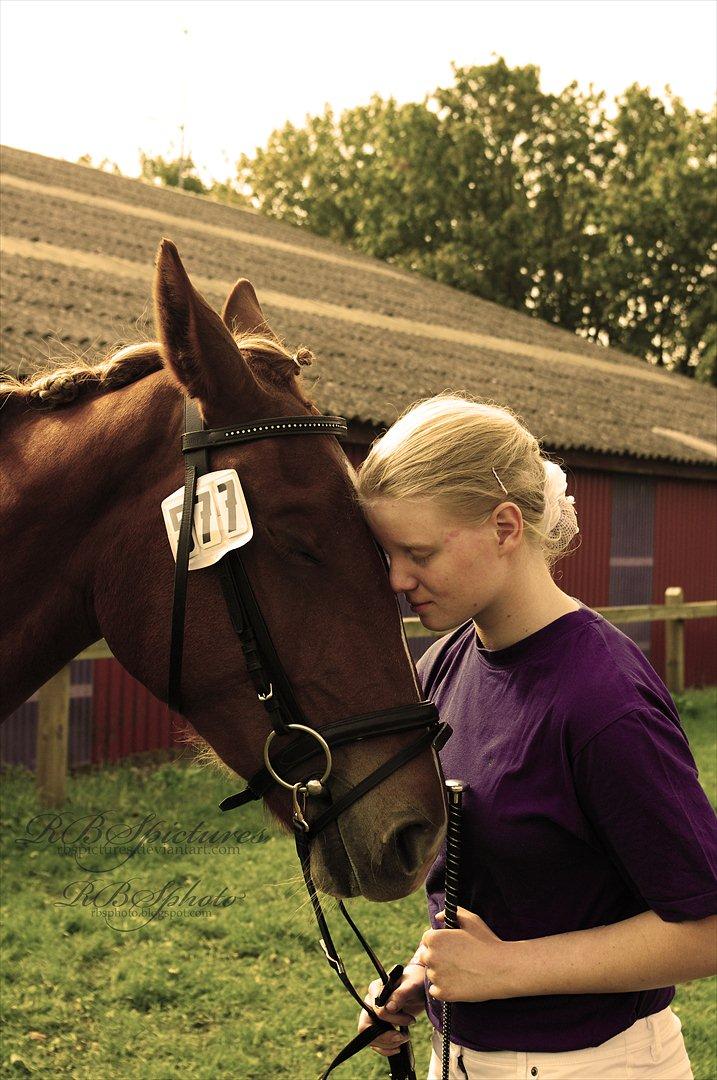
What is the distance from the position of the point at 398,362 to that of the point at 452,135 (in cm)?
2295

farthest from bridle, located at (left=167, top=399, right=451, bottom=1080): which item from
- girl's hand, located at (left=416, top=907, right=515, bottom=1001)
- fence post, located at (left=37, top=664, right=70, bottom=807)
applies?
fence post, located at (left=37, top=664, right=70, bottom=807)

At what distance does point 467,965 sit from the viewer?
162 centimetres

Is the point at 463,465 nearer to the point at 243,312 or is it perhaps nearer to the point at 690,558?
the point at 243,312

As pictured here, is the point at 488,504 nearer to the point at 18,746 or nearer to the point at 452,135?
the point at 18,746

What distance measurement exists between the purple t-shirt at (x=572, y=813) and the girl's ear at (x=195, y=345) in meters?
0.72

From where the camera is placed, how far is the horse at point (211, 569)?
1.79 m

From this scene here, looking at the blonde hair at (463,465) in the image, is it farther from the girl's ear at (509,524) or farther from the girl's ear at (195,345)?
the girl's ear at (195,345)

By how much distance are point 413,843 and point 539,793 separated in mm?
258

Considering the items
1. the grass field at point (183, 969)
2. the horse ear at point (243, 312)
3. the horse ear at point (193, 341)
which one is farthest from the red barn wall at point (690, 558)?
the horse ear at point (193, 341)

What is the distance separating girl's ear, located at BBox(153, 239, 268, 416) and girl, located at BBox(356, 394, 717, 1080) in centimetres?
30

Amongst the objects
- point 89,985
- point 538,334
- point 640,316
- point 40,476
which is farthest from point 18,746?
point 640,316

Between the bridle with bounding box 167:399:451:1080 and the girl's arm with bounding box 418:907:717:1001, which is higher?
the bridle with bounding box 167:399:451:1080

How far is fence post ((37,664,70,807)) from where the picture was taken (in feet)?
19.8

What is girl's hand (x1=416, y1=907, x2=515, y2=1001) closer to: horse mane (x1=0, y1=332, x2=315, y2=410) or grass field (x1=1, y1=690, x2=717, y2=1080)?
horse mane (x1=0, y1=332, x2=315, y2=410)
